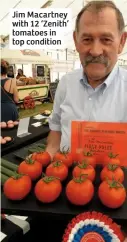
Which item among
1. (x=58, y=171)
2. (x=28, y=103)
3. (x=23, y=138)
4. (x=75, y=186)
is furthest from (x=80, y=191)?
(x=28, y=103)

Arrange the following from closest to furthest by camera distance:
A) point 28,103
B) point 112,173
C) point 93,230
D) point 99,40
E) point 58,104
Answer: point 93,230
point 112,173
point 99,40
point 58,104
point 28,103

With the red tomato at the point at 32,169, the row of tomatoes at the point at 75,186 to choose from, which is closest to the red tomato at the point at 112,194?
the row of tomatoes at the point at 75,186

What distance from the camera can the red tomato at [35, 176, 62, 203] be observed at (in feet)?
2.14

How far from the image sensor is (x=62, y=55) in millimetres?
12453

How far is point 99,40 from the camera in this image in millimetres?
944

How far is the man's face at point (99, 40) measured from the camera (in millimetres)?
940

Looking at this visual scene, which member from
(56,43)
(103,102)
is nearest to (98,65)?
(103,102)

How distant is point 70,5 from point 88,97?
21.6 ft

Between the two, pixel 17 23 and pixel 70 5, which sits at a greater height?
pixel 70 5

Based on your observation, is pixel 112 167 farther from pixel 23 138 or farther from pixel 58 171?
pixel 23 138

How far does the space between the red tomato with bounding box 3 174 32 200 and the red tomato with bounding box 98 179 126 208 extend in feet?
0.74

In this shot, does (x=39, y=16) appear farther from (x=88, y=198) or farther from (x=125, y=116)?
(x=88, y=198)

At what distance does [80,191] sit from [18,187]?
0.18 metres

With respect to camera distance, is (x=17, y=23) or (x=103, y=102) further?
(x=17, y=23)
